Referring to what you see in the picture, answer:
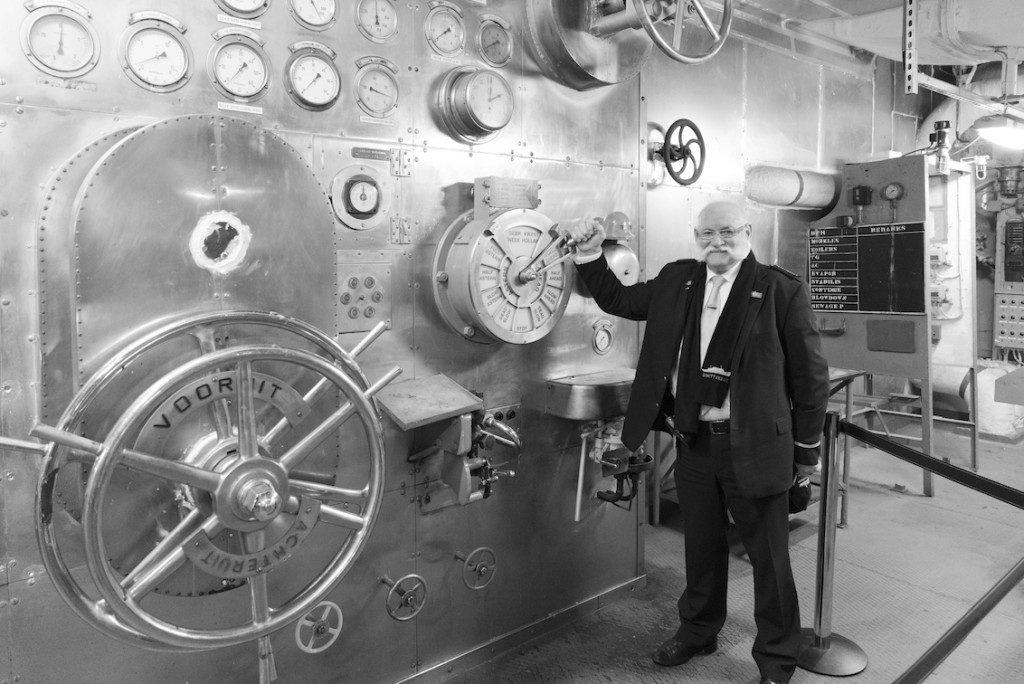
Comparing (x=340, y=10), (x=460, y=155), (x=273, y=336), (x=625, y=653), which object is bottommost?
(x=625, y=653)

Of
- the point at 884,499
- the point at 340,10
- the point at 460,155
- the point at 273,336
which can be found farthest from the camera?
the point at 884,499

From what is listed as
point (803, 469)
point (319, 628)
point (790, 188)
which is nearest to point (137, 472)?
point (319, 628)

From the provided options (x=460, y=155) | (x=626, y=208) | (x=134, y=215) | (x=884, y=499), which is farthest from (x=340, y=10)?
(x=884, y=499)

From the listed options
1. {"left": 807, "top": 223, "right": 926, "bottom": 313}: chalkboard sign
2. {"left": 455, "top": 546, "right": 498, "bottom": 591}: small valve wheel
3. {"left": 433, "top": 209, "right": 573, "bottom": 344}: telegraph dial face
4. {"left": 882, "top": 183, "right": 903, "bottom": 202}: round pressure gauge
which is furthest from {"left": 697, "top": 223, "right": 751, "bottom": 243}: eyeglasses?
{"left": 882, "top": 183, "right": 903, "bottom": 202}: round pressure gauge

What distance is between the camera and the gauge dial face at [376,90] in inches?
73.1

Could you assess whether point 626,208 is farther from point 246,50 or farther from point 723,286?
point 246,50

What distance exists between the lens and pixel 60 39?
1442mm

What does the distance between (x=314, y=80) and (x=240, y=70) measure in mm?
178

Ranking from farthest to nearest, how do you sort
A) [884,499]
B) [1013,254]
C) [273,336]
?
[1013,254], [884,499], [273,336]

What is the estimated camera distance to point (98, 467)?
114 cm

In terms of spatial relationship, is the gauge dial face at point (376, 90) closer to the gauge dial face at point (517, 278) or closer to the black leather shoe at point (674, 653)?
the gauge dial face at point (517, 278)

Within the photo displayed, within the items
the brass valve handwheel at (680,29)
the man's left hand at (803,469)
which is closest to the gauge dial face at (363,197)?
the brass valve handwheel at (680,29)

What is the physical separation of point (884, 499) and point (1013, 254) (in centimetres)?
254

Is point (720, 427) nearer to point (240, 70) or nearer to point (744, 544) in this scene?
point (744, 544)
